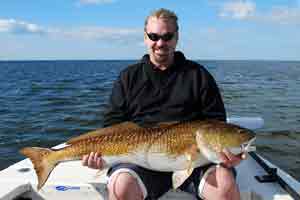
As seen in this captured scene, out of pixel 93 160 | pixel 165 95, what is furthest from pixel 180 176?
pixel 165 95

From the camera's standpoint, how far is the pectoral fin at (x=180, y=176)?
12.2 ft

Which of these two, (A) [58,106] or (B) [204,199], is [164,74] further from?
(A) [58,106]

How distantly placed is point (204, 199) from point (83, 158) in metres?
1.21

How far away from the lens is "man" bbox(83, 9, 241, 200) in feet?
12.4

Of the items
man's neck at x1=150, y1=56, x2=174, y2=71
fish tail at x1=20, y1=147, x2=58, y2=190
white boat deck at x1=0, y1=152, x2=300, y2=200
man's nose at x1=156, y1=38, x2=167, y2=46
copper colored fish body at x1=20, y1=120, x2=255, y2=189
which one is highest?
man's nose at x1=156, y1=38, x2=167, y2=46

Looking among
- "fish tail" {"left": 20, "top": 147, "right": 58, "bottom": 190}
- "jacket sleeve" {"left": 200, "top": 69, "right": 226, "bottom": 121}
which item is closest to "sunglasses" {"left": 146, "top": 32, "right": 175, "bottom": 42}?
"jacket sleeve" {"left": 200, "top": 69, "right": 226, "bottom": 121}

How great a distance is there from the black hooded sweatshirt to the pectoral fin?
0.59 meters

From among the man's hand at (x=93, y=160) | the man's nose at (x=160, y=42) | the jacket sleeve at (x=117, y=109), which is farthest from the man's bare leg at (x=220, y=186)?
the man's nose at (x=160, y=42)

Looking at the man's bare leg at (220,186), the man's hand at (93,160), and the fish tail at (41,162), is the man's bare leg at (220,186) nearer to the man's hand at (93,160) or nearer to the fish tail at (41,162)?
the man's hand at (93,160)

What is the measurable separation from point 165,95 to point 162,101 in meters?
0.07

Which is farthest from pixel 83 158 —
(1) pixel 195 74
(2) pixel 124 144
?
(1) pixel 195 74

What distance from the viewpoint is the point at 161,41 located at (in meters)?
4.21

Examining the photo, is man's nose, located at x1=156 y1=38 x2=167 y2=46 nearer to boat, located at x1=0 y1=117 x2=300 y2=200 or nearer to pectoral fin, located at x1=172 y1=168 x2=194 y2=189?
pectoral fin, located at x1=172 y1=168 x2=194 y2=189

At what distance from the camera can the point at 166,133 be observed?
374 cm
